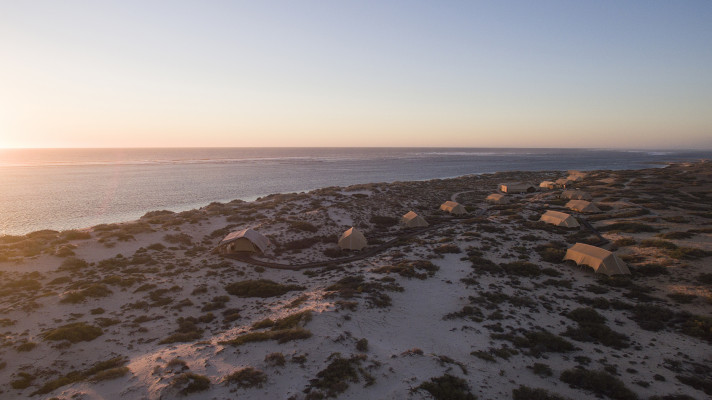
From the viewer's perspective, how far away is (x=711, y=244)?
26156 mm

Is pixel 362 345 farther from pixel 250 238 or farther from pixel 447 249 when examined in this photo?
pixel 250 238

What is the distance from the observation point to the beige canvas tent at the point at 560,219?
36.5 meters

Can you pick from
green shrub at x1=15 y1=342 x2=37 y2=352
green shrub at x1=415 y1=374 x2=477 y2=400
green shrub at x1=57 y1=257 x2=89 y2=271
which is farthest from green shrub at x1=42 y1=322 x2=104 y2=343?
green shrub at x1=415 y1=374 x2=477 y2=400

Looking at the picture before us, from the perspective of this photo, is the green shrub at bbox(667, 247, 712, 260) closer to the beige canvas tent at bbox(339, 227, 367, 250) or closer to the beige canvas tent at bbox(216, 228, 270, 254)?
the beige canvas tent at bbox(339, 227, 367, 250)

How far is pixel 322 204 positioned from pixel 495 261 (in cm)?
3018

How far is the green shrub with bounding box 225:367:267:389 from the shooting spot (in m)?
12.2

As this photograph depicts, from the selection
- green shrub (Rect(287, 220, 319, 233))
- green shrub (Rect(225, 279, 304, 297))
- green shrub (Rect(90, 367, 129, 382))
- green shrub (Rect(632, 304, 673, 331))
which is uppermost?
green shrub (Rect(287, 220, 319, 233))

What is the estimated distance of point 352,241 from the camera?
33750 millimetres

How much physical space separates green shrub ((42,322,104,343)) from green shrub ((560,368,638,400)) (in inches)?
972

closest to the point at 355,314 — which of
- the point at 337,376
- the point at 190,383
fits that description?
the point at 337,376

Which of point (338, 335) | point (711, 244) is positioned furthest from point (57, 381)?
point (711, 244)

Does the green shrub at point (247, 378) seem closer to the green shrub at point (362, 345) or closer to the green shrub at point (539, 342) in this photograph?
the green shrub at point (362, 345)

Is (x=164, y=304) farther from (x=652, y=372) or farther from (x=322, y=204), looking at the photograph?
(x=322, y=204)

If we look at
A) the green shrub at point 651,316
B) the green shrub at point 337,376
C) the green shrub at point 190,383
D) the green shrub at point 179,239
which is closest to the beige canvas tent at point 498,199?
the green shrub at point 651,316
